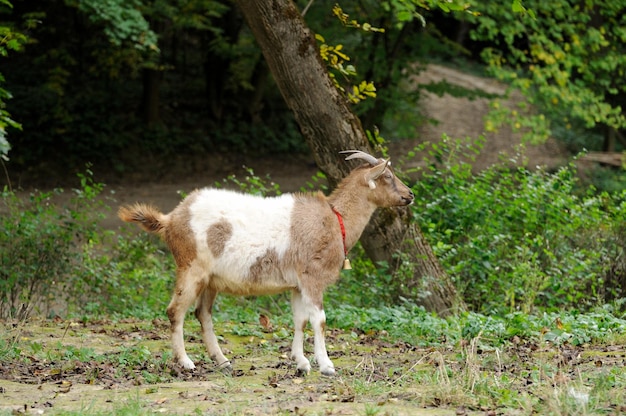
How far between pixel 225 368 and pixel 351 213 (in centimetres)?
180

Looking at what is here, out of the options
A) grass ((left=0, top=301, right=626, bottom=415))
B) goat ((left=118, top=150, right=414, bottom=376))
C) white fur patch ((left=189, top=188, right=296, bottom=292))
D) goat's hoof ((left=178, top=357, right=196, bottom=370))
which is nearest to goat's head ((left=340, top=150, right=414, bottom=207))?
goat ((left=118, top=150, right=414, bottom=376))

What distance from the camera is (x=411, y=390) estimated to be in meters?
5.62

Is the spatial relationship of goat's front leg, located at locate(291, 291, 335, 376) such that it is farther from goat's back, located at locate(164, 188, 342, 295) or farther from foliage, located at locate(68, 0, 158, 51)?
foliage, located at locate(68, 0, 158, 51)

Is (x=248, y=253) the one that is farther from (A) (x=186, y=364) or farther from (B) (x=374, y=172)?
(B) (x=374, y=172)

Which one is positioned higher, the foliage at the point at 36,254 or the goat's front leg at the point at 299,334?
the goat's front leg at the point at 299,334

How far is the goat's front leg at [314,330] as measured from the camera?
22.1ft

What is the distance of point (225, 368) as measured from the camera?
268 inches

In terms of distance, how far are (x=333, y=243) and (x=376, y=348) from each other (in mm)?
1271

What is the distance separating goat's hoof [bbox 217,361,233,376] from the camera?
22.0 feet

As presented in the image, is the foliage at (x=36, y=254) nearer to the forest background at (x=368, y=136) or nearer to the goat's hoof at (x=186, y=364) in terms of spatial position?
the forest background at (x=368, y=136)

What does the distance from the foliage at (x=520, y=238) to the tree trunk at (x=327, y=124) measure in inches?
17.0

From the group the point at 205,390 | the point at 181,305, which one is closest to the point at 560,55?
the point at 181,305

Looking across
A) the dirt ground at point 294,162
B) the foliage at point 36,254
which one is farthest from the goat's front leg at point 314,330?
the dirt ground at point 294,162

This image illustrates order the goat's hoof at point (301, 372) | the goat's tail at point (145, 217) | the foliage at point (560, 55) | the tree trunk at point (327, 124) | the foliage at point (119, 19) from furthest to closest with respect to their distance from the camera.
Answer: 1. the foliage at point (560, 55)
2. the foliage at point (119, 19)
3. the tree trunk at point (327, 124)
4. the goat's tail at point (145, 217)
5. the goat's hoof at point (301, 372)
